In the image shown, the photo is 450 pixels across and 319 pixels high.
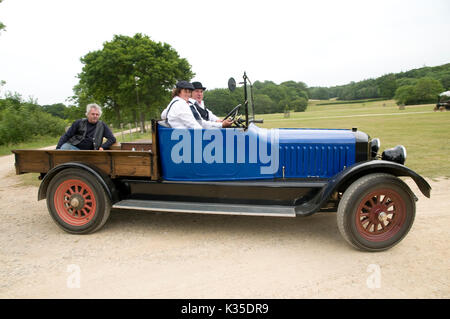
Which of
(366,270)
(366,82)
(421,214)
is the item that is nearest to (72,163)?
(366,270)

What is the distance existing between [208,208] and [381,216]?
1927 millimetres

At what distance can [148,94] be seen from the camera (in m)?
20.2

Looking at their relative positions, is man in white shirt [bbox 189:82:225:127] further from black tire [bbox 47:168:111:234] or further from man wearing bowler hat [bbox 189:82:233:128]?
black tire [bbox 47:168:111:234]

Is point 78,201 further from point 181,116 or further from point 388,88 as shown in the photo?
point 388,88

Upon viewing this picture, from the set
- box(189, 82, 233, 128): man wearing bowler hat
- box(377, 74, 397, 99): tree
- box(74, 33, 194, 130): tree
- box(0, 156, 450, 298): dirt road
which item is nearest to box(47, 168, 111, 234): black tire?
box(0, 156, 450, 298): dirt road

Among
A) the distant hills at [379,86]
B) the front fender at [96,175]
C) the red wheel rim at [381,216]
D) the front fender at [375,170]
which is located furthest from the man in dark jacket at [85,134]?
the distant hills at [379,86]

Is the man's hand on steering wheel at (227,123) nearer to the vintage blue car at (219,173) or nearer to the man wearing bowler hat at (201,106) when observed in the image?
the vintage blue car at (219,173)

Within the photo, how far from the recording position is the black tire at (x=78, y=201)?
12.6ft

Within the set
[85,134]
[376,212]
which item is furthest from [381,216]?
[85,134]

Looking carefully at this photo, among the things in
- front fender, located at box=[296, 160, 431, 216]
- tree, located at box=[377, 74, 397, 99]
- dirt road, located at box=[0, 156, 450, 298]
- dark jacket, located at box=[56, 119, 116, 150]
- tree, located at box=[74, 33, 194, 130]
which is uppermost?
tree, located at box=[377, 74, 397, 99]

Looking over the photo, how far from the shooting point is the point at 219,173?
3.84m

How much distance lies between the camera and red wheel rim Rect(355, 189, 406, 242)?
3299 millimetres

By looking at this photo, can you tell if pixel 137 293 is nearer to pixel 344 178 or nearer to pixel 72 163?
pixel 72 163

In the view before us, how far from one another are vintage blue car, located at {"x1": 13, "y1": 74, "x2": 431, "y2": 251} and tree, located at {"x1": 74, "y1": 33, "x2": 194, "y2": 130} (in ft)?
50.7
